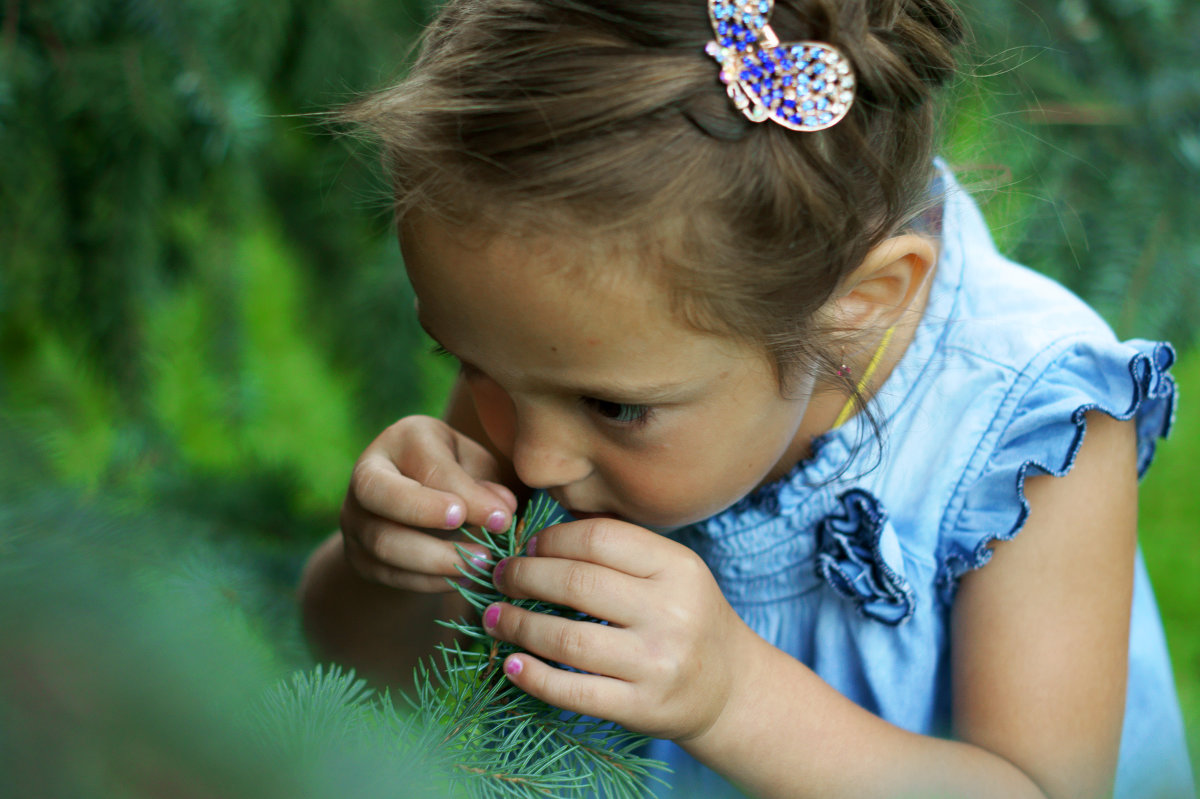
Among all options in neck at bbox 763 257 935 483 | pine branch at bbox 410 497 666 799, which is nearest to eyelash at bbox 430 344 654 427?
pine branch at bbox 410 497 666 799

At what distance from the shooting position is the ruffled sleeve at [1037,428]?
975 millimetres

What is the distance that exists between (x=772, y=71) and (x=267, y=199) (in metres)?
1.04

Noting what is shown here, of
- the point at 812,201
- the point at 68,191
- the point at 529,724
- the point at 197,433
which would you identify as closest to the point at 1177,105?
the point at 812,201

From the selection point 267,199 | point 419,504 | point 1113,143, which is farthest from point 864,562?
point 267,199

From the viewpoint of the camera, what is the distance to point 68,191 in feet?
4.34

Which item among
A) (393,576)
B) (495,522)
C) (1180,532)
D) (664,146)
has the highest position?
(664,146)

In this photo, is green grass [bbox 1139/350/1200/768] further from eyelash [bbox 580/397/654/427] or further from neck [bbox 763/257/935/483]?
eyelash [bbox 580/397/654/427]

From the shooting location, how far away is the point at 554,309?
726 mm

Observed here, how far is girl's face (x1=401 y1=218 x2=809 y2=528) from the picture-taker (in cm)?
73

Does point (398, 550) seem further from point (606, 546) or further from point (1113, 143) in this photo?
→ point (1113, 143)

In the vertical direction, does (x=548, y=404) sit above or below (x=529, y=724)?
above

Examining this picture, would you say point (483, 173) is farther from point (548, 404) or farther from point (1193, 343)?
point (1193, 343)

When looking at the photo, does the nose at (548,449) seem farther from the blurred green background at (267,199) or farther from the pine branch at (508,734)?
the blurred green background at (267,199)

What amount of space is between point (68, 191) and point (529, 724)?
109 cm
